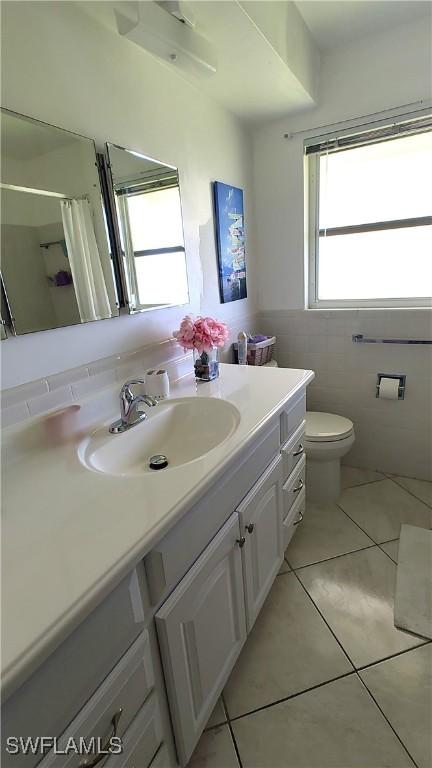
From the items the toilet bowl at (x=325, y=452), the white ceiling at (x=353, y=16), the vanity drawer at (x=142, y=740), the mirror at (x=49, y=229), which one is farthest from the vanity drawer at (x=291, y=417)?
the white ceiling at (x=353, y=16)

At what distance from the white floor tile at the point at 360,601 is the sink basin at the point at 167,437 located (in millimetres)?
888

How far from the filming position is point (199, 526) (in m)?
0.84

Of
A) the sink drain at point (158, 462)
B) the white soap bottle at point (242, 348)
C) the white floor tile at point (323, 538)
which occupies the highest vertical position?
the white soap bottle at point (242, 348)

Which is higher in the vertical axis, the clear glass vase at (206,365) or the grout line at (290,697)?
the clear glass vase at (206,365)

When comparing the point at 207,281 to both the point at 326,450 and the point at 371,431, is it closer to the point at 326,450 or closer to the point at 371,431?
the point at 326,450

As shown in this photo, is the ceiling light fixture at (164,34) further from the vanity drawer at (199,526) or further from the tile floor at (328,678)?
the tile floor at (328,678)

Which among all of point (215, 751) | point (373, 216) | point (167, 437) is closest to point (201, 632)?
point (215, 751)

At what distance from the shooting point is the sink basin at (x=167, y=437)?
1.03m

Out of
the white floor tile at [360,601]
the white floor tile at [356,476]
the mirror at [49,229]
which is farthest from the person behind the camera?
the white floor tile at [356,476]

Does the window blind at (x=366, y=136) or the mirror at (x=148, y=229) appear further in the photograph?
the window blind at (x=366, y=136)

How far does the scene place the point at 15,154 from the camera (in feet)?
3.09

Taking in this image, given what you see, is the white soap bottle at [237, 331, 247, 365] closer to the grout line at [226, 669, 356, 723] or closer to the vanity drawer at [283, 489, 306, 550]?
the vanity drawer at [283, 489, 306, 550]

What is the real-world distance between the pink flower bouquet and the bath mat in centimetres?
121

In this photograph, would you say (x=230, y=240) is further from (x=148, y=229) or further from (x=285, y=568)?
(x=285, y=568)
